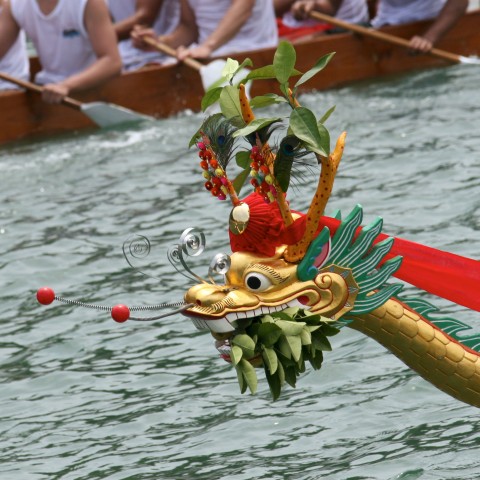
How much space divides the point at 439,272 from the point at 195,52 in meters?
6.29

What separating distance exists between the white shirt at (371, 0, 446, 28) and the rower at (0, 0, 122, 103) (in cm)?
222

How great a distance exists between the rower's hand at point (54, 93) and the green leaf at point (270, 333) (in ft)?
19.5

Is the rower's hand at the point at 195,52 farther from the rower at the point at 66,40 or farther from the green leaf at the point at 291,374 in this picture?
the green leaf at the point at 291,374

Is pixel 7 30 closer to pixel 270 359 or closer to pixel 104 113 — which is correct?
pixel 104 113

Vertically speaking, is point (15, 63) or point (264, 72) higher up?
point (264, 72)

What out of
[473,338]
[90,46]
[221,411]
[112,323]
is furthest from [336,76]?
[473,338]

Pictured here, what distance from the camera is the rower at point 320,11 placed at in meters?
10.1

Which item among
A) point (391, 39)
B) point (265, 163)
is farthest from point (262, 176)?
point (391, 39)

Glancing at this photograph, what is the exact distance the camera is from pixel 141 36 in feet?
31.6

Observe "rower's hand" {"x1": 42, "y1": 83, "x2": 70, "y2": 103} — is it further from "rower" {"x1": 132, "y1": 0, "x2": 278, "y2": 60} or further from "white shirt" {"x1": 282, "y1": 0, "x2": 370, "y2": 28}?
"white shirt" {"x1": 282, "y1": 0, "x2": 370, "y2": 28}

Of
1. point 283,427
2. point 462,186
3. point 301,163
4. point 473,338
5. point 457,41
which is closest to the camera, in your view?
point 301,163

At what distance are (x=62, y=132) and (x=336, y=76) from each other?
6.05ft

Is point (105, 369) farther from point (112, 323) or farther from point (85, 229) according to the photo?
point (85, 229)

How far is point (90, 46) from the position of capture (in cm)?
888
